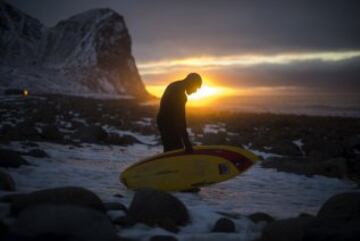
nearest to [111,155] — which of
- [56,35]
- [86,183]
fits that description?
[86,183]

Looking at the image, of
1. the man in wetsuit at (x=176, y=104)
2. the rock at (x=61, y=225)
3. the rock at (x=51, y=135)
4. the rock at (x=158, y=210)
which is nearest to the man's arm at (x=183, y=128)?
the man in wetsuit at (x=176, y=104)

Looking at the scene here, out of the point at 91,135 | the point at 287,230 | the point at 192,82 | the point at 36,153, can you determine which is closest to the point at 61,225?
the point at 287,230

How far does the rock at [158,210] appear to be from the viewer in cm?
531

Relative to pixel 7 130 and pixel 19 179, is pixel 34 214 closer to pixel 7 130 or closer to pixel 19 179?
pixel 19 179

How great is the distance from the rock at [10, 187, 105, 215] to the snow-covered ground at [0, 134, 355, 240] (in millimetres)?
654

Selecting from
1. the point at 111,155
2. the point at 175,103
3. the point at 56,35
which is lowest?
the point at 111,155

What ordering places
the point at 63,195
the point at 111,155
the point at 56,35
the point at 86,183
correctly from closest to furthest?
the point at 63,195
the point at 86,183
the point at 111,155
the point at 56,35

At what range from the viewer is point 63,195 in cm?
519

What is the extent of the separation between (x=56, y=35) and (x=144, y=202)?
171500 mm

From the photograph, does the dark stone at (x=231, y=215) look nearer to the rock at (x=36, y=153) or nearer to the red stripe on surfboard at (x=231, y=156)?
the red stripe on surfboard at (x=231, y=156)

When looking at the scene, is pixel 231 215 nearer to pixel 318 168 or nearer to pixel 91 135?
pixel 318 168

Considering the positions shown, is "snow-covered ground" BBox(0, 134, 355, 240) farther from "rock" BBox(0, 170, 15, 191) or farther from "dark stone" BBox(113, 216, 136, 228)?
"rock" BBox(0, 170, 15, 191)

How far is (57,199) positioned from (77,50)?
15642 centimetres

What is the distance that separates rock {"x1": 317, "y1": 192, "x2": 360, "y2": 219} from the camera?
4.96 meters
